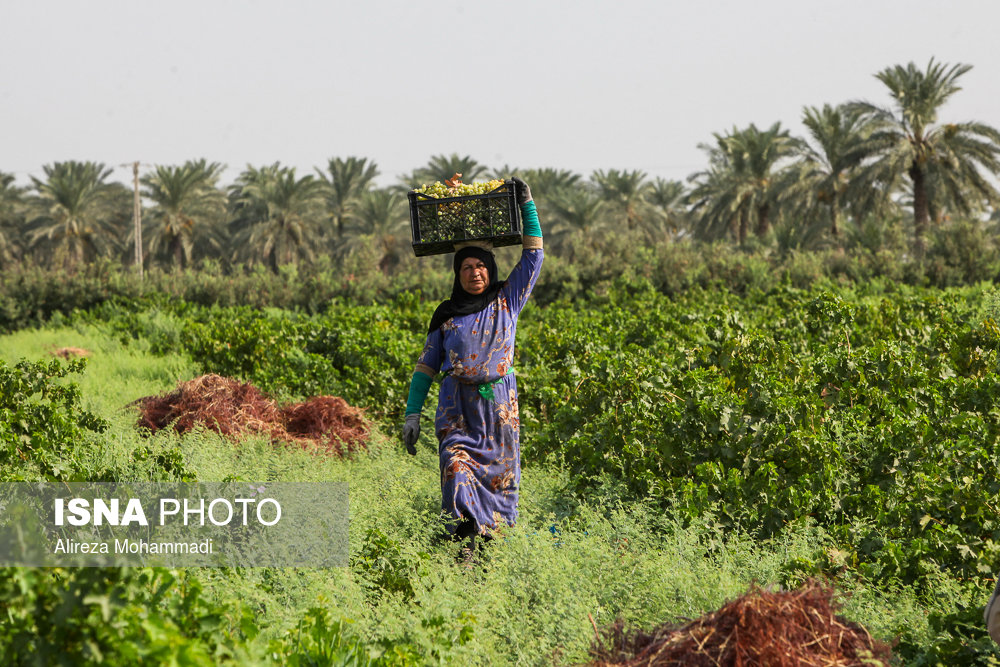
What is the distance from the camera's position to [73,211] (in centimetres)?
3369

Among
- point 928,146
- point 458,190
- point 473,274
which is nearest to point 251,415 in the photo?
point 473,274

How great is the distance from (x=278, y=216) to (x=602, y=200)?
40.7 feet

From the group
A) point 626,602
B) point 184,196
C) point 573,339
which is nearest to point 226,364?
point 573,339

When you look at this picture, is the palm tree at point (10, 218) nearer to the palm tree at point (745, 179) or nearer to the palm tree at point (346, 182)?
the palm tree at point (346, 182)

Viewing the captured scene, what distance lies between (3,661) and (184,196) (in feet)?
113

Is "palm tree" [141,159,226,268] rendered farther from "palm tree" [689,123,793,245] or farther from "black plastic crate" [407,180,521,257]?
"black plastic crate" [407,180,521,257]

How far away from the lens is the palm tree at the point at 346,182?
116 feet

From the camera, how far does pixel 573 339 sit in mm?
8273

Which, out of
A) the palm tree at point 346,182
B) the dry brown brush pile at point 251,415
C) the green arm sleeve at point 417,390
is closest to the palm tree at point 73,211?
the palm tree at point 346,182

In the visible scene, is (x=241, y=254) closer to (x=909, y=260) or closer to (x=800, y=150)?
(x=800, y=150)

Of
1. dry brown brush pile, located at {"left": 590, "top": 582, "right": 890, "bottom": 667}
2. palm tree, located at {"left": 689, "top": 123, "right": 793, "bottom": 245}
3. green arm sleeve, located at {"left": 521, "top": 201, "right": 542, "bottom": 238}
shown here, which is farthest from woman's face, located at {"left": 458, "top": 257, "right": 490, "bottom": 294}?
palm tree, located at {"left": 689, "top": 123, "right": 793, "bottom": 245}

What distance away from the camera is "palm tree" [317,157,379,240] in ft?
116

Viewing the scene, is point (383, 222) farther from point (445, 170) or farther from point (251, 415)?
point (251, 415)

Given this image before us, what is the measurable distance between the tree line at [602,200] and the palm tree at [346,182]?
6 cm
